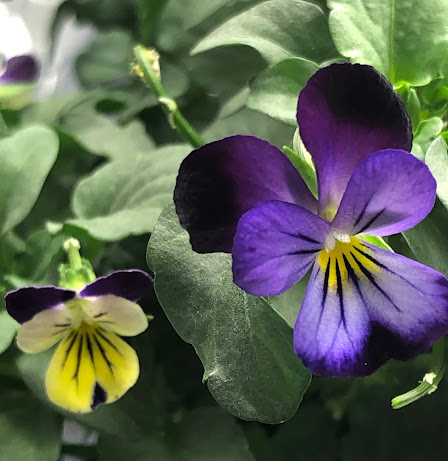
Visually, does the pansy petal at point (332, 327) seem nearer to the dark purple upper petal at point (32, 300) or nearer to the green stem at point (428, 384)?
the green stem at point (428, 384)

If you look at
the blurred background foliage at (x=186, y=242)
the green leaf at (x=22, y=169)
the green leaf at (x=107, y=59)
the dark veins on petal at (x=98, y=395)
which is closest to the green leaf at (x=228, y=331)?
the blurred background foliage at (x=186, y=242)

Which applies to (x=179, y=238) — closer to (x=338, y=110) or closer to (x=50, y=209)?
(x=338, y=110)

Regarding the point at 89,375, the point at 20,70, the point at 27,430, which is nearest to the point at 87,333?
the point at 89,375

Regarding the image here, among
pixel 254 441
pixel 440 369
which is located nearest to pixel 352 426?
pixel 254 441

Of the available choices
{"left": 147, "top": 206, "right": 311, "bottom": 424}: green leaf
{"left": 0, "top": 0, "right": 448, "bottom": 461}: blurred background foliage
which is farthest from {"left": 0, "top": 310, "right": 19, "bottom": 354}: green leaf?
{"left": 147, "top": 206, "right": 311, "bottom": 424}: green leaf

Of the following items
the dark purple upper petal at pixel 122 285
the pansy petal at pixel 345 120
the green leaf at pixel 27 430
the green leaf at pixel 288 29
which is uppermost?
the pansy petal at pixel 345 120

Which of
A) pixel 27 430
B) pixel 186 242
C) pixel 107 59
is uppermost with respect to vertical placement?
pixel 186 242

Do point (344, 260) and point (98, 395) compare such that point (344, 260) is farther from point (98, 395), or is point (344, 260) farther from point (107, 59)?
point (107, 59)

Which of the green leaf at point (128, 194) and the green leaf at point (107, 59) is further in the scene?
the green leaf at point (107, 59)
